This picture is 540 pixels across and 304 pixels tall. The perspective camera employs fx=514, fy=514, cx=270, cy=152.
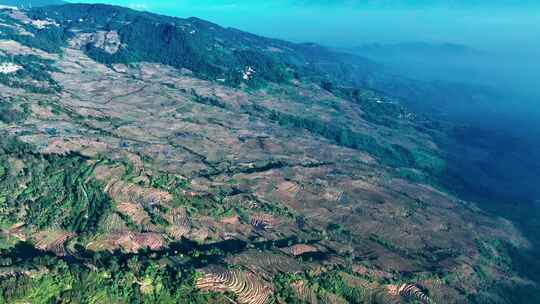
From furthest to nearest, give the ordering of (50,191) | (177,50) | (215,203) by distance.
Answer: (177,50), (215,203), (50,191)

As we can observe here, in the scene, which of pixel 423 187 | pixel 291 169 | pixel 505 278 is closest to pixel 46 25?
pixel 291 169

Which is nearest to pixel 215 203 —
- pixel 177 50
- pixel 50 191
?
pixel 50 191

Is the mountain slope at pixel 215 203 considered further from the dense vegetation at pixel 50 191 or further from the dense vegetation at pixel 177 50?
the dense vegetation at pixel 177 50

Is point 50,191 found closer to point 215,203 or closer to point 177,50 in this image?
point 215,203

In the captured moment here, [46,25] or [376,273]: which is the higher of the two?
[46,25]

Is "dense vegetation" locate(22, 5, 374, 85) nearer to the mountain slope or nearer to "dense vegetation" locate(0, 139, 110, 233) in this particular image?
the mountain slope

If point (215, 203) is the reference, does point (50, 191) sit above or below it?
below

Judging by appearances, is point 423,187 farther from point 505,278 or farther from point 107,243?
point 107,243

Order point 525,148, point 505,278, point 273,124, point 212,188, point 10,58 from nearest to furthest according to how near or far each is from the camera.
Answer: point 505,278 → point 212,188 → point 273,124 → point 10,58 → point 525,148

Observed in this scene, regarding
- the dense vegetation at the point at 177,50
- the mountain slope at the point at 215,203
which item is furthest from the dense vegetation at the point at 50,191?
the dense vegetation at the point at 177,50
